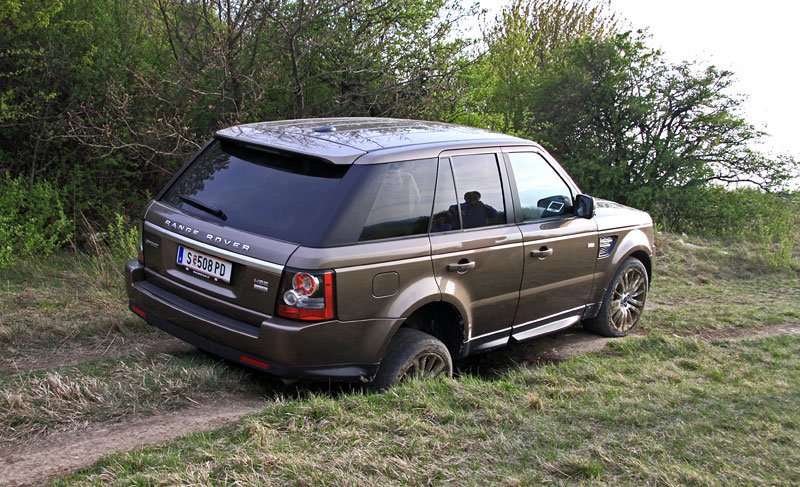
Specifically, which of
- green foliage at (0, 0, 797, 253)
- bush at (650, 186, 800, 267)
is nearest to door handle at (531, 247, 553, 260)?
green foliage at (0, 0, 797, 253)

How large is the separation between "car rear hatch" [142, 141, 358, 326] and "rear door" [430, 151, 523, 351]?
815mm

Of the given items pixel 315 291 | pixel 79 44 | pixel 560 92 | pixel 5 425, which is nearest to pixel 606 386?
pixel 315 291

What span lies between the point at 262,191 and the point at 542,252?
211 cm

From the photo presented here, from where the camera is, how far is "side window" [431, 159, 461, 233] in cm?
478

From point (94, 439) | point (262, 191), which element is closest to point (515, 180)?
point (262, 191)

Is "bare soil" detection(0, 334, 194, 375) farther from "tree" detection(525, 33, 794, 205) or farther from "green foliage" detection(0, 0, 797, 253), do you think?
"tree" detection(525, 33, 794, 205)

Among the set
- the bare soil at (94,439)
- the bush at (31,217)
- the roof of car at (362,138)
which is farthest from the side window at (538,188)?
the bush at (31,217)

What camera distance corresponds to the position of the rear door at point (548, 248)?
214 inches

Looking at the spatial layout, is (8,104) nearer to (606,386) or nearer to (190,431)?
(190,431)

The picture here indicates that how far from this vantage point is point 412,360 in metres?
4.63

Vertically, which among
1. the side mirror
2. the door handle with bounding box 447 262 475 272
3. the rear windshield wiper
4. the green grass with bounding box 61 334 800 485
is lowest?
the green grass with bounding box 61 334 800 485

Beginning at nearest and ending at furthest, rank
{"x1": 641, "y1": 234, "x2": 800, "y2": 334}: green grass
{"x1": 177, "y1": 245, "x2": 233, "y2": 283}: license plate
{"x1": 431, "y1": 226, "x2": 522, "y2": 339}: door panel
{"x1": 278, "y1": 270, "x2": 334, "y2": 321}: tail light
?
{"x1": 278, "y1": 270, "x2": 334, "y2": 321}: tail light < {"x1": 177, "y1": 245, "x2": 233, "y2": 283}: license plate < {"x1": 431, "y1": 226, "x2": 522, "y2": 339}: door panel < {"x1": 641, "y1": 234, "x2": 800, "y2": 334}: green grass

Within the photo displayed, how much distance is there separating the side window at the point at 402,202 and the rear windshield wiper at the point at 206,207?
89 cm

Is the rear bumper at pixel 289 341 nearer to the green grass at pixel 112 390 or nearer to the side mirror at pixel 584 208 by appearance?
the green grass at pixel 112 390
